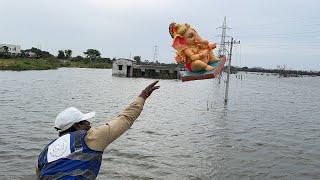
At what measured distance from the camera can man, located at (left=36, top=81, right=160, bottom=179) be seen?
4.21 meters

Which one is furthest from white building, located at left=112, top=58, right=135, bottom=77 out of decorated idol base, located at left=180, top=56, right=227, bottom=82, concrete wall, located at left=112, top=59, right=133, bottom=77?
decorated idol base, located at left=180, top=56, right=227, bottom=82

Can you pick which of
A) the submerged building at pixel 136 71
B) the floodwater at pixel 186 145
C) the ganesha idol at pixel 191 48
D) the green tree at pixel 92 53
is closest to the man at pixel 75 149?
the ganesha idol at pixel 191 48

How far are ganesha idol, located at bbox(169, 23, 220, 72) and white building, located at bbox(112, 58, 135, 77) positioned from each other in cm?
8715

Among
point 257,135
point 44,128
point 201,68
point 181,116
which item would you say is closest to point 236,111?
point 181,116

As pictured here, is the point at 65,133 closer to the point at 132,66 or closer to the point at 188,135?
the point at 188,135

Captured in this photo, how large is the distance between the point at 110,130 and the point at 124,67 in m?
90.9

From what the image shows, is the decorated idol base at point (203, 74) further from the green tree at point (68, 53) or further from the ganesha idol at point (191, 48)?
the green tree at point (68, 53)

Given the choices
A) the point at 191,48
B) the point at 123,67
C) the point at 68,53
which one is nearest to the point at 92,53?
the point at 68,53

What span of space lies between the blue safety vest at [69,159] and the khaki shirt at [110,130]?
0.06m

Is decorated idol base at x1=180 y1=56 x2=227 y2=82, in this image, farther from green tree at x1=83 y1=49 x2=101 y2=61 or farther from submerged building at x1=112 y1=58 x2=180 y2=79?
green tree at x1=83 y1=49 x2=101 y2=61

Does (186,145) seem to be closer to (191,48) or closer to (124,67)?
(191,48)

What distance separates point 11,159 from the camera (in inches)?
604

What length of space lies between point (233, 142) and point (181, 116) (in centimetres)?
1004

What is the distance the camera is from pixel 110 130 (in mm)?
4457
